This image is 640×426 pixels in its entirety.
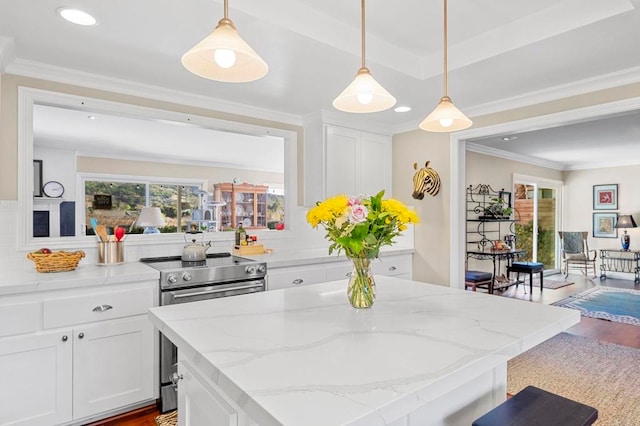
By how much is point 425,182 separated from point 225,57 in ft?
9.26

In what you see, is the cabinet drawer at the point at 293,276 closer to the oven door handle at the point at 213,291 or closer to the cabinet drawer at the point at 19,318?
the oven door handle at the point at 213,291

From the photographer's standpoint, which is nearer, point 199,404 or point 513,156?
point 199,404

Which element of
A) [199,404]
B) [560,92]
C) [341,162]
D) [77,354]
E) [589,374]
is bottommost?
[589,374]

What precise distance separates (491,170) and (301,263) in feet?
14.9

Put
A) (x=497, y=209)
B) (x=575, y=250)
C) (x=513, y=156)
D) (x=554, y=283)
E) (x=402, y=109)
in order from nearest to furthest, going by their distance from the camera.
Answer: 1. (x=402, y=109)
2. (x=497, y=209)
3. (x=513, y=156)
4. (x=554, y=283)
5. (x=575, y=250)

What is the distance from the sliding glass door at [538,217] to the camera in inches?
293

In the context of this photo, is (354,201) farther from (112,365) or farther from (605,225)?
(605,225)

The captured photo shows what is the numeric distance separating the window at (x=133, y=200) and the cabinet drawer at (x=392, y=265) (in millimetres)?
4204

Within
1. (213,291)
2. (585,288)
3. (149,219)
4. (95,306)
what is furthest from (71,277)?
(585,288)

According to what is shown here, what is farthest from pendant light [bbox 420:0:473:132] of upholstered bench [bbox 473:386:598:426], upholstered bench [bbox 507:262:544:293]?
upholstered bench [bbox 507:262:544:293]

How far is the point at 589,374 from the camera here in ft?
10.2

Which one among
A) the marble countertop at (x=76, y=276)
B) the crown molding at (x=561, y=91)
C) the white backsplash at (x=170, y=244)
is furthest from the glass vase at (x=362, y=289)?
the crown molding at (x=561, y=91)

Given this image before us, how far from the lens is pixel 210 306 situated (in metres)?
1.58

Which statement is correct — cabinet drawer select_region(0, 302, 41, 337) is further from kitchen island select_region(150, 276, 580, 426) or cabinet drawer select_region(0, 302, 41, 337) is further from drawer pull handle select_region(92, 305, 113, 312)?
kitchen island select_region(150, 276, 580, 426)
